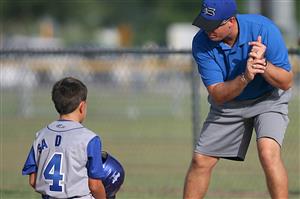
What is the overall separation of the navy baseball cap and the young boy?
120 centimetres

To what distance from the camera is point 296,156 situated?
12.0m

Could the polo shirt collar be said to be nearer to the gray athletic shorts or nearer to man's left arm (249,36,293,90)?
man's left arm (249,36,293,90)

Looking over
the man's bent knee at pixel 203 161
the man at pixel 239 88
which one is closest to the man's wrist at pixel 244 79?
the man at pixel 239 88

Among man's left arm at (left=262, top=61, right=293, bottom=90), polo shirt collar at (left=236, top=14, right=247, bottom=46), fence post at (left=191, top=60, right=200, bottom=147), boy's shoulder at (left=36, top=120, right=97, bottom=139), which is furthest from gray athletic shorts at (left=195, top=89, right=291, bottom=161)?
fence post at (left=191, top=60, right=200, bottom=147)

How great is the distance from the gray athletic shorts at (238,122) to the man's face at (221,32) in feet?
1.96

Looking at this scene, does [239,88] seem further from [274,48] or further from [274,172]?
[274,172]

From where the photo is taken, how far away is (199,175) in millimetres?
7527

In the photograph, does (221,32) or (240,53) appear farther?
(240,53)

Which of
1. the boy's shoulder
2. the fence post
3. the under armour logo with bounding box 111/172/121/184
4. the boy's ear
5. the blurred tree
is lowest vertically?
the blurred tree

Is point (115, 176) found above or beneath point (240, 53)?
beneath

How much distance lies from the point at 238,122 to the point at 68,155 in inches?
72.7

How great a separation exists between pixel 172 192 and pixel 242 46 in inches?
131

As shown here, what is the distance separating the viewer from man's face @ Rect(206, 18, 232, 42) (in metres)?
7.00

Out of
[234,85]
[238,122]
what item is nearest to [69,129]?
[234,85]
